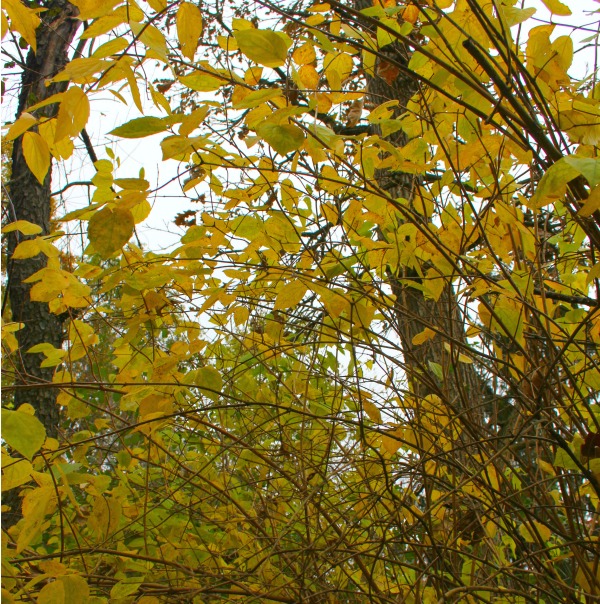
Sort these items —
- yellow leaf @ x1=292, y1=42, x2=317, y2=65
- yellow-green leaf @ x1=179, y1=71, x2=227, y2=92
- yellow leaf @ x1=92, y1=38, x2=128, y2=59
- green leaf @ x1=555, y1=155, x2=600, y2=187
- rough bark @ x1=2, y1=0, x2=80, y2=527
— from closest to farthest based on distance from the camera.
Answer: green leaf @ x1=555, y1=155, x2=600, y2=187 < yellow leaf @ x1=92, y1=38, x2=128, y2=59 < yellow-green leaf @ x1=179, y1=71, x2=227, y2=92 < yellow leaf @ x1=292, y1=42, x2=317, y2=65 < rough bark @ x1=2, y1=0, x2=80, y2=527

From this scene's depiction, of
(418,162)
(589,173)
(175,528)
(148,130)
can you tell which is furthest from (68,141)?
(175,528)

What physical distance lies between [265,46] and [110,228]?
368 millimetres

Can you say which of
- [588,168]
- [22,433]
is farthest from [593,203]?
[22,433]

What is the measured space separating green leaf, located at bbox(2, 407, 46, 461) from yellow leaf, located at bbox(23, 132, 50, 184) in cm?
39

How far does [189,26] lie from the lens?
88 centimetres

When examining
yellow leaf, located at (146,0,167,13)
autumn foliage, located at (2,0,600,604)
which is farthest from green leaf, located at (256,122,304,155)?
yellow leaf, located at (146,0,167,13)

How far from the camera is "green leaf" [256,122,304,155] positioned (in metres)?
0.87

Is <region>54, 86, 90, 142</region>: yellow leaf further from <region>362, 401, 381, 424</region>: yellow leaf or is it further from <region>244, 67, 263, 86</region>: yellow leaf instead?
<region>362, 401, 381, 424</region>: yellow leaf

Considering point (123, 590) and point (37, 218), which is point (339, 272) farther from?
point (37, 218)

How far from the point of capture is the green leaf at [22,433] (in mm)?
874

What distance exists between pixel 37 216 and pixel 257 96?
3.68m

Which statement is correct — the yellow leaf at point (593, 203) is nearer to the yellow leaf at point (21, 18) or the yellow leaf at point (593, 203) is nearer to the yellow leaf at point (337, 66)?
the yellow leaf at point (337, 66)

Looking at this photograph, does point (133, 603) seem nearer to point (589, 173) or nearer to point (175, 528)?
point (175, 528)

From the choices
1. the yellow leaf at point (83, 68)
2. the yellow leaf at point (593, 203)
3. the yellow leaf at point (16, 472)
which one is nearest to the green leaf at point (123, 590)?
the yellow leaf at point (16, 472)
